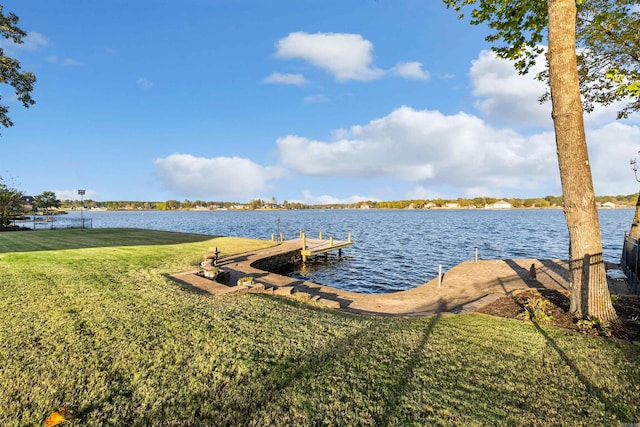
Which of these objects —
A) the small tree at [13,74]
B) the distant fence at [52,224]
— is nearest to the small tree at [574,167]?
the small tree at [13,74]

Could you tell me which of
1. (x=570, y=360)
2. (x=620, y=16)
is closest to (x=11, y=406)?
(x=570, y=360)

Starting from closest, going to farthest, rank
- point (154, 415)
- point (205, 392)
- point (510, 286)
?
point (154, 415) < point (205, 392) < point (510, 286)

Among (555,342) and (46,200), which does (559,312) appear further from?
(46,200)

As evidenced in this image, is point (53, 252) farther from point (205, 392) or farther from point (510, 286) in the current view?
point (510, 286)

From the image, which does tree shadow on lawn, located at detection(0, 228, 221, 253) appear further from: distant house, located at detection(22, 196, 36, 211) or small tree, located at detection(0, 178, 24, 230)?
distant house, located at detection(22, 196, 36, 211)

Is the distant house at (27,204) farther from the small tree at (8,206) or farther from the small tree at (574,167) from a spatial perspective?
the small tree at (574,167)

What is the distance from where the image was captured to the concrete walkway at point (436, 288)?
8.83 m

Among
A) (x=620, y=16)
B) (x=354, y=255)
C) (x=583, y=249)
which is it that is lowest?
(x=354, y=255)

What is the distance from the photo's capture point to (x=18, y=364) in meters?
4.07

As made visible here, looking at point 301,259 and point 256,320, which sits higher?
point 256,320

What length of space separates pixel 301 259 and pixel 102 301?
59.2ft

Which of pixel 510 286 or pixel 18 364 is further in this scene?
pixel 510 286

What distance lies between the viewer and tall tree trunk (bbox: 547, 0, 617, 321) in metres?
5.87

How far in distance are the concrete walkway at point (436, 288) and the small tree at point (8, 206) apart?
103 feet
